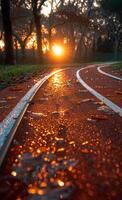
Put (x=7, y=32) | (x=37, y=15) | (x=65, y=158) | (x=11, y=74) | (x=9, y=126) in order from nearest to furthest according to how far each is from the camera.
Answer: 1. (x=65, y=158)
2. (x=9, y=126)
3. (x=11, y=74)
4. (x=7, y=32)
5. (x=37, y=15)

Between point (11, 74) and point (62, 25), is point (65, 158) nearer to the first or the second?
point (11, 74)

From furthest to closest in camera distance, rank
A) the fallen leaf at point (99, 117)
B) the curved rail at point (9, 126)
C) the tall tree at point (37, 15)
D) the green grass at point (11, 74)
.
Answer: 1. the tall tree at point (37, 15)
2. the green grass at point (11, 74)
3. the fallen leaf at point (99, 117)
4. the curved rail at point (9, 126)

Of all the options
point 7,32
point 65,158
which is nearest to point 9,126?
point 65,158

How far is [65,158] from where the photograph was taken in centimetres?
388

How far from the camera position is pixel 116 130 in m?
5.21

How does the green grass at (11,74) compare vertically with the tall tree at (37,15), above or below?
below

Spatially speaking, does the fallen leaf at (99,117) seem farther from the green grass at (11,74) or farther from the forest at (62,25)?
the forest at (62,25)

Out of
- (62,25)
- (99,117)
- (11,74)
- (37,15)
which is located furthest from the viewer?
(62,25)

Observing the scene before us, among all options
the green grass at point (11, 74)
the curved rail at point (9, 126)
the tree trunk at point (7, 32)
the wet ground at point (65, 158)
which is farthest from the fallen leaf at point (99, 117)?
the tree trunk at point (7, 32)

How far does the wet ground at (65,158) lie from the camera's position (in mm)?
2975

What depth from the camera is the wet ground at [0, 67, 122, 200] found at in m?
2.97

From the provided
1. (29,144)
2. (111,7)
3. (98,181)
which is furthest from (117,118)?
(111,7)

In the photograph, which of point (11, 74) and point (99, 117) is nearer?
point (99, 117)

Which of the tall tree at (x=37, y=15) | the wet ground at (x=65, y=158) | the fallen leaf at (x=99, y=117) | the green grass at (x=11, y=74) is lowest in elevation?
the green grass at (x=11, y=74)
